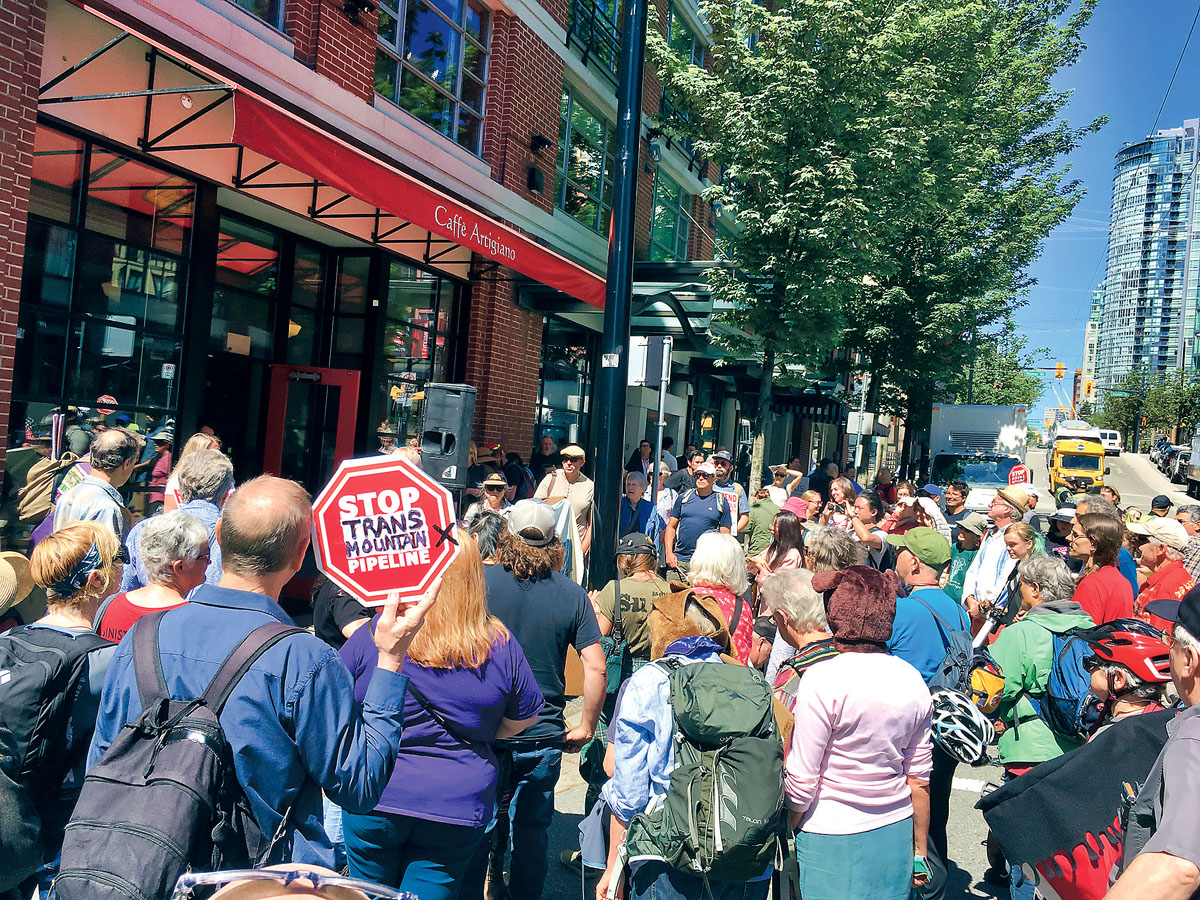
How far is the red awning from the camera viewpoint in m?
6.39

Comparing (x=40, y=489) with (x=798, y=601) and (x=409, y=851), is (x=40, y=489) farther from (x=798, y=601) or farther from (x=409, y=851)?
→ (x=798, y=601)

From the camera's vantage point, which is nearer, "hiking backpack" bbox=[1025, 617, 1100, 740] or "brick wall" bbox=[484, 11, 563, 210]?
"hiking backpack" bbox=[1025, 617, 1100, 740]

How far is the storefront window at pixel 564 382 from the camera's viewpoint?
48.9ft

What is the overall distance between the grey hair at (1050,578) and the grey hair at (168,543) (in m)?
3.86

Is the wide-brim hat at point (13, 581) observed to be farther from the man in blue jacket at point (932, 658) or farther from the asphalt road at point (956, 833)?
the man in blue jacket at point (932, 658)

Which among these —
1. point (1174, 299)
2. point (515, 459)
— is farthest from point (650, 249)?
point (1174, 299)

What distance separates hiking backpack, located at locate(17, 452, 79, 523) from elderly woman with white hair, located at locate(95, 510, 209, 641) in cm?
389

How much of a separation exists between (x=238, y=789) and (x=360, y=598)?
482 mm

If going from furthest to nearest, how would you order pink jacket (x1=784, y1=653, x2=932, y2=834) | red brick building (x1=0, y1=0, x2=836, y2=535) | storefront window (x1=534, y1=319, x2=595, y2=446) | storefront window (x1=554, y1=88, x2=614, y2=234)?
storefront window (x1=534, y1=319, x2=595, y2=446), storefront window (x1=554, y1=88, x2=614, y2=234), red brick building (x1=0, y1=0, x2=836, y2=535), pink jacket (x1=784, y1=653, x2=932, y2=834)

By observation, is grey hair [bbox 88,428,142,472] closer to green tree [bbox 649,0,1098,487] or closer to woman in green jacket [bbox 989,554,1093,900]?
woman in green jacket [bbox 989,554,1093,900]

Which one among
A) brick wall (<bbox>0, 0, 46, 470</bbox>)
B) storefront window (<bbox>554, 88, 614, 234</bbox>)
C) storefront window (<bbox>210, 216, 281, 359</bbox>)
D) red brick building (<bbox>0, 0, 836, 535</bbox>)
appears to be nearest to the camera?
brick wall (<bbox>0, 0, 46, 470</bbox>)

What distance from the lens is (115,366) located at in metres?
7.80

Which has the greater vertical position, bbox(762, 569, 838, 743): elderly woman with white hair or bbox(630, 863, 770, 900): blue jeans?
bbox(762, 569, 838, 743): elderly woman with white hair

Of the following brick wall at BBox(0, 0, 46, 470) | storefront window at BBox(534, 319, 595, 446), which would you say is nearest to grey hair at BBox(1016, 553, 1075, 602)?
brick wall at BBox(0, 0, 46, 470)
